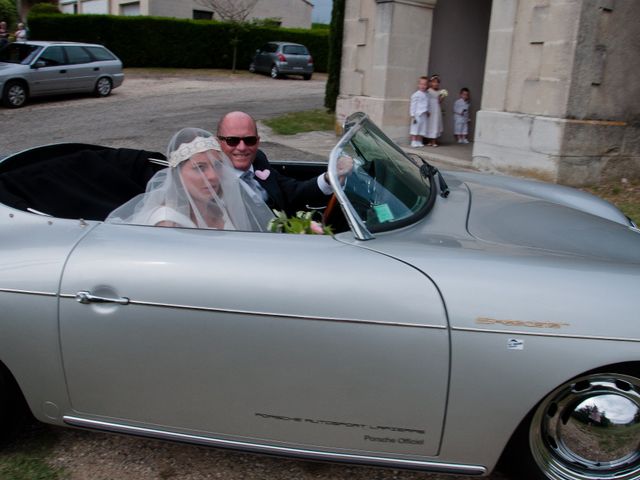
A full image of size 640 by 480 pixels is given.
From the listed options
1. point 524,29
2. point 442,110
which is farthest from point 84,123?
point 524,29

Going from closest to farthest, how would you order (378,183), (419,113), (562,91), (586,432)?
(586,432)
(378,183)
(562,91)
(419,113)

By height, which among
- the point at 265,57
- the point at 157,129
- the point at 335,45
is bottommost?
the point at 157,129

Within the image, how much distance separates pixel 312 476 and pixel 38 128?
11775 mm

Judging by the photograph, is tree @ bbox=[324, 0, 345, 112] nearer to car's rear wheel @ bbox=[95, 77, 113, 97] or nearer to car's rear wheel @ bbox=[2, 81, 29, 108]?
car's rear wheel @ bbox=[95, 77, 113, 97]

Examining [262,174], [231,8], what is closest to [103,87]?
[231,8]

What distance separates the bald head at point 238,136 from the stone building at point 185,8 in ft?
100

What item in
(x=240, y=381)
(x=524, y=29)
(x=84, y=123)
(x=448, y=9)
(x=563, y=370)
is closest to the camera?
(x=563, y=370)

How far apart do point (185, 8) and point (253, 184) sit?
31966mm

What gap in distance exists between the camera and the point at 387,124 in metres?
11.2

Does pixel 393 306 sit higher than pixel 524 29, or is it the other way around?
pixel 524 29

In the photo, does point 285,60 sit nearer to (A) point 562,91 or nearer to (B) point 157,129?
(B) point 157,129

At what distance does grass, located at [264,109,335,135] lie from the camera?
12905 mm

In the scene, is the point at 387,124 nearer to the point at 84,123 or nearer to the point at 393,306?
the point at 84,123

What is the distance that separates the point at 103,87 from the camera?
17.1 m
